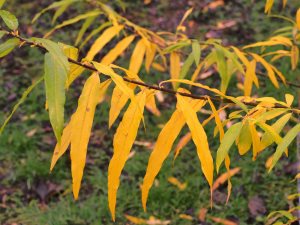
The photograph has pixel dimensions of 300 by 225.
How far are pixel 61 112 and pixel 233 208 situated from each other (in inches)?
70.3

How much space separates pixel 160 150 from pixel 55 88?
0.97 feet

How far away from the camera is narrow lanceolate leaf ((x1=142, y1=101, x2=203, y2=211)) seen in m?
1.00

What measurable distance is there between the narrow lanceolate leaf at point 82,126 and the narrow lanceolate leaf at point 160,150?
0.50 ft

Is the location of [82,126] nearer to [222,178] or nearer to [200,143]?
[200,143]

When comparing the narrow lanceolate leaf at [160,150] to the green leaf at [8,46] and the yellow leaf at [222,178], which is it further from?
the yellow leaf at [222,178]

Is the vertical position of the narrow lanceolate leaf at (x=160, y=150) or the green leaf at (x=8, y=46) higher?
the green leaf at (x=8, y=46)

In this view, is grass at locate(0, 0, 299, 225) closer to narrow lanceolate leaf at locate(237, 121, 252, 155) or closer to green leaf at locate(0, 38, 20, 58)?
narrow lanceolate leaf at locate(237, 121, 252, 155)

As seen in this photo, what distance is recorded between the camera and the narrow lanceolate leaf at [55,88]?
Result: 32.2 inches

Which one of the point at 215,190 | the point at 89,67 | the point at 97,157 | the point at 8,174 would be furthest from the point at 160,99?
the point at 89,67

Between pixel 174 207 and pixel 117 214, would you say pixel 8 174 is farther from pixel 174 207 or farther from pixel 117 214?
pixel 174 207

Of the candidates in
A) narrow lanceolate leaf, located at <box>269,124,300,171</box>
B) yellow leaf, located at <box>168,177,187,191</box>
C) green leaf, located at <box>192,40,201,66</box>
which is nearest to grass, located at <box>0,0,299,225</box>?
yellow leaf, located at <box>168,177,187,191</box>

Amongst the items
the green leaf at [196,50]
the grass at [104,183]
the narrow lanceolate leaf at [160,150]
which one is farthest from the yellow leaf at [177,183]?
the narrow lanceolate leaf at [160,150]

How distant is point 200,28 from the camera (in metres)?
3.81

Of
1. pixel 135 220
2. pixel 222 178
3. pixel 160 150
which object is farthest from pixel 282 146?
pixel 222 178
